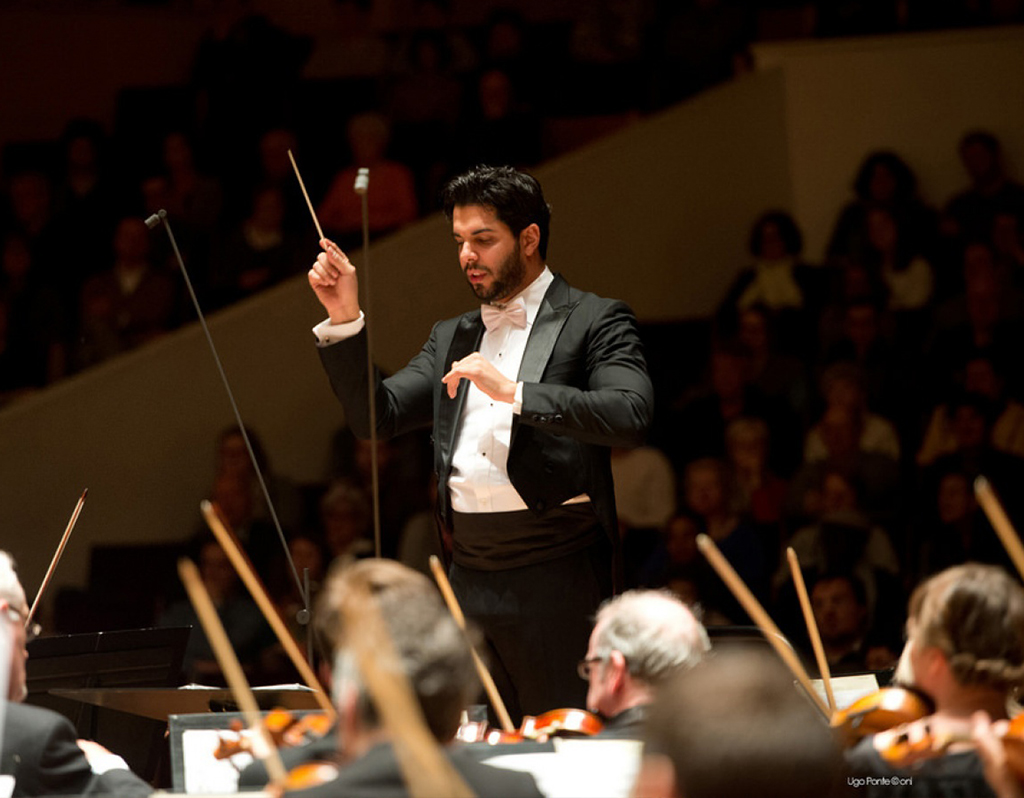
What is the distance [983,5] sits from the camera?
7.15 metres

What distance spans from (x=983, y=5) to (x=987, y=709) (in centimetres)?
579

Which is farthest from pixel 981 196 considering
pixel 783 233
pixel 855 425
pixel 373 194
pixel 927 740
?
pixel 927 740

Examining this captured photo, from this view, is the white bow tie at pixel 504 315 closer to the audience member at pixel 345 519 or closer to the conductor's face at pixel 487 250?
the conductor's face at pixel 487 250

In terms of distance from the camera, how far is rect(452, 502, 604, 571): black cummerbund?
3.16m

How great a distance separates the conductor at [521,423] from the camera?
122 inches

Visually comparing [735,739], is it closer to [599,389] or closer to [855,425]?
[599,389]

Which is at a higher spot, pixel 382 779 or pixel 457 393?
pixel 457 393

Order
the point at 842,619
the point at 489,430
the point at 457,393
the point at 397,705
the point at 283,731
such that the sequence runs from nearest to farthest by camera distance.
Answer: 1. the point at 397,705
2. the point at 283,731
3. the point at 489,430
4. the point at 457,393
5. the point at 842,619

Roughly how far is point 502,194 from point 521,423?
49 cm

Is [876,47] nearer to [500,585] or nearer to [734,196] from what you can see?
[734,196]

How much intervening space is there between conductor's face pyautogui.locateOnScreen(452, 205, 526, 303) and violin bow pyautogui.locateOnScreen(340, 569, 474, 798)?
1.54m

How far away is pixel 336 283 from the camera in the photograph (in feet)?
10.4

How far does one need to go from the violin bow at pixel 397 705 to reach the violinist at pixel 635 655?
510 millimetres

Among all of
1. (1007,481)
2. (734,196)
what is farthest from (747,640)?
(734,196)
